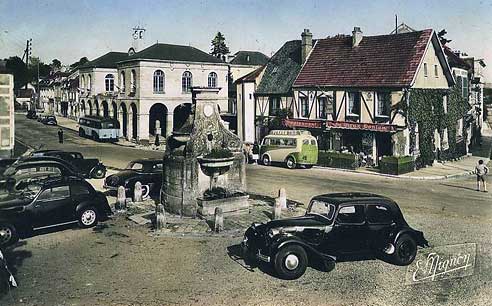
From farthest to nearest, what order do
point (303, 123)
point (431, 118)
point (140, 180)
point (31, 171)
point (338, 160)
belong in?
point (303, 123) < point (431, 118) < point (338, 160) < point (140, 180) < point (31, 171)

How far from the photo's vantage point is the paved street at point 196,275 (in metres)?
8.43

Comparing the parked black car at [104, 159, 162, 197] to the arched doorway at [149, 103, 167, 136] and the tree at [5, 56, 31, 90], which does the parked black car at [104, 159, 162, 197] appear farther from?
the arched doorway at [149, 103, 167, 136]

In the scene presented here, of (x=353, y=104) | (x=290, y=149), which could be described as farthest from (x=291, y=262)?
(x=353, y=104)

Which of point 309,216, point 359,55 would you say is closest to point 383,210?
point 309,216

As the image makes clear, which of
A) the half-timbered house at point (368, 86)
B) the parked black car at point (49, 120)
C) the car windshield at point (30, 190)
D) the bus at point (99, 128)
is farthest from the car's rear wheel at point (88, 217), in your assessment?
the half-timbered house at point (368, 86)

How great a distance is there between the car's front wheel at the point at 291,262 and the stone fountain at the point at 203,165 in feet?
16.3

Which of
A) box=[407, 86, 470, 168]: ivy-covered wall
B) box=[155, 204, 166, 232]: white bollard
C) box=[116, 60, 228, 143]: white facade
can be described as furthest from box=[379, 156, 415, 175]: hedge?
box=[155, 204, 166, 232]: white bollard

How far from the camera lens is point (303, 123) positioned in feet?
101

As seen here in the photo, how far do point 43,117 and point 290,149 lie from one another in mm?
13478

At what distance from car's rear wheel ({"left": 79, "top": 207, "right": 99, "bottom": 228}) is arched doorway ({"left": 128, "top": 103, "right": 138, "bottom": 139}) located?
1638 cm

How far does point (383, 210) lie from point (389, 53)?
63.2ft

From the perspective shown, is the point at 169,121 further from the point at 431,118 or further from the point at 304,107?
the point at 431,118

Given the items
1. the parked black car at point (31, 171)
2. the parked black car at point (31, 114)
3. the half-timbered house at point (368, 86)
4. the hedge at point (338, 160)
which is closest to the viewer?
the parked black car at point (31, 171)

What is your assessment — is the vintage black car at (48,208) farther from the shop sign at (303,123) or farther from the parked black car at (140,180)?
the shop sign at (303,123)
